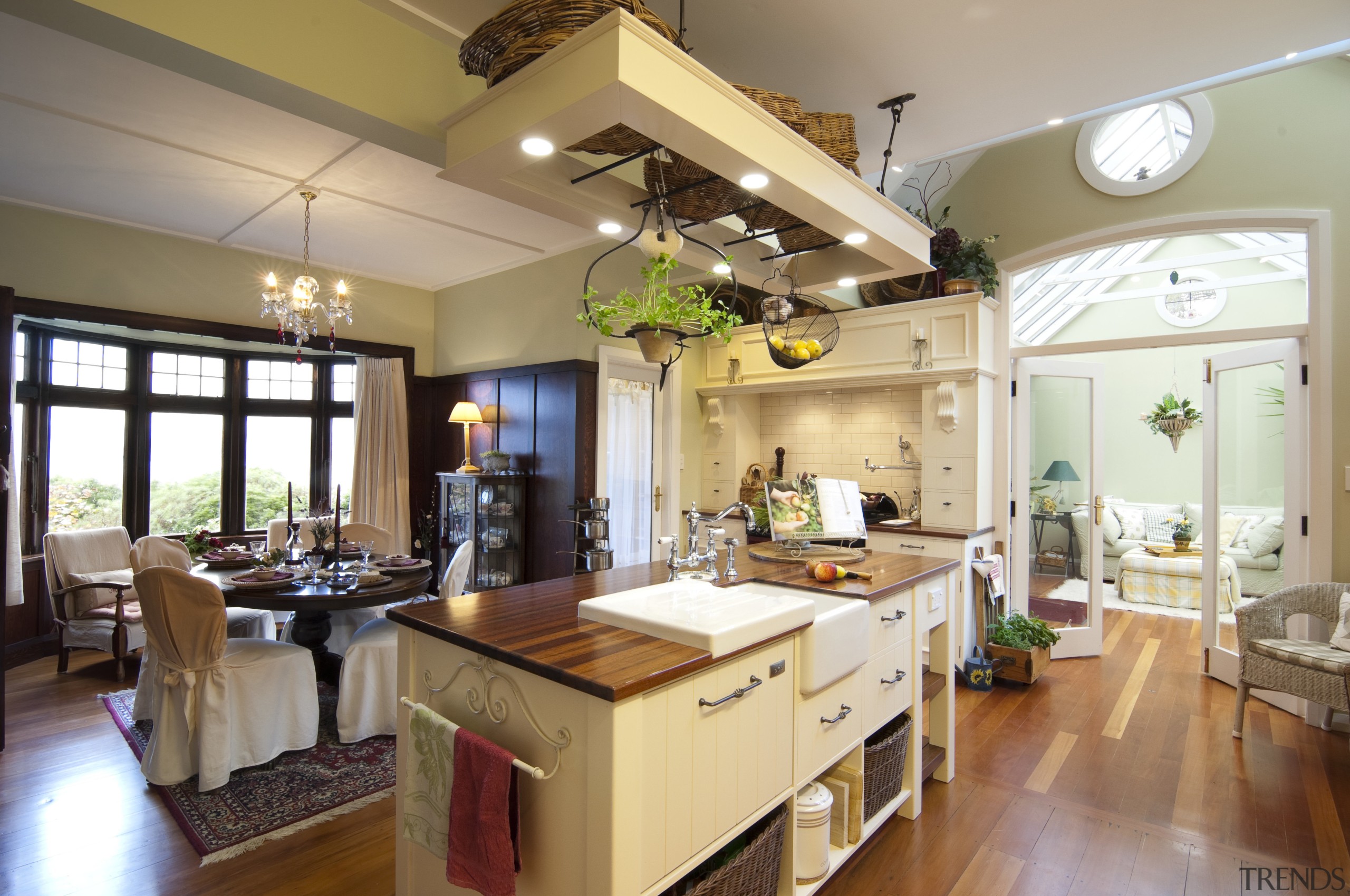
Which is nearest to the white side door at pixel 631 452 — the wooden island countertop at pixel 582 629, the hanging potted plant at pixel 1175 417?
the wooden island countertop at pixel 582 629

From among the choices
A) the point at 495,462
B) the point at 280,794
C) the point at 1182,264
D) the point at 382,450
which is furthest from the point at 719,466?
the point at 280,794

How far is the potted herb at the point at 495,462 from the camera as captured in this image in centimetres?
521

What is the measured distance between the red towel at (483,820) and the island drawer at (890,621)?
1.27 meters

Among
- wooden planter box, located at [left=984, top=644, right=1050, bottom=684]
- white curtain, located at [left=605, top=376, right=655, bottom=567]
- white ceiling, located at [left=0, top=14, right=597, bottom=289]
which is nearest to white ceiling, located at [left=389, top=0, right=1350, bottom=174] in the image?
white ceiling, located at [left=0, top=14, right=597, bottom=289]

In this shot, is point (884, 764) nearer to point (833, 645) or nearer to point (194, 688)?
point (833, 645)

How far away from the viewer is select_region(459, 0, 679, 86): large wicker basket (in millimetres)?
1568

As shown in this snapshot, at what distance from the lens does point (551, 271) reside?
17.3ft

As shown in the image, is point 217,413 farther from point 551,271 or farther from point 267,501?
point 551,271

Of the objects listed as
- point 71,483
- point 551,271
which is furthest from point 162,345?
point 551,271

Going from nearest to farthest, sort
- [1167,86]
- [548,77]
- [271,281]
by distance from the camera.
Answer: [548,77] < [1167,86] < [271,281]

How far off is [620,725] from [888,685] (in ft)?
4.78

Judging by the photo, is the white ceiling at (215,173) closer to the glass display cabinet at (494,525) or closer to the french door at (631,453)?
the french door at (631,453)

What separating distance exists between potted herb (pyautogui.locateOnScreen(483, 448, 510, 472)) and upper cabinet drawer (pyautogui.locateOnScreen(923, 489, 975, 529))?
312 centimetres

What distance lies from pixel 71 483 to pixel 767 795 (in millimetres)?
6037
